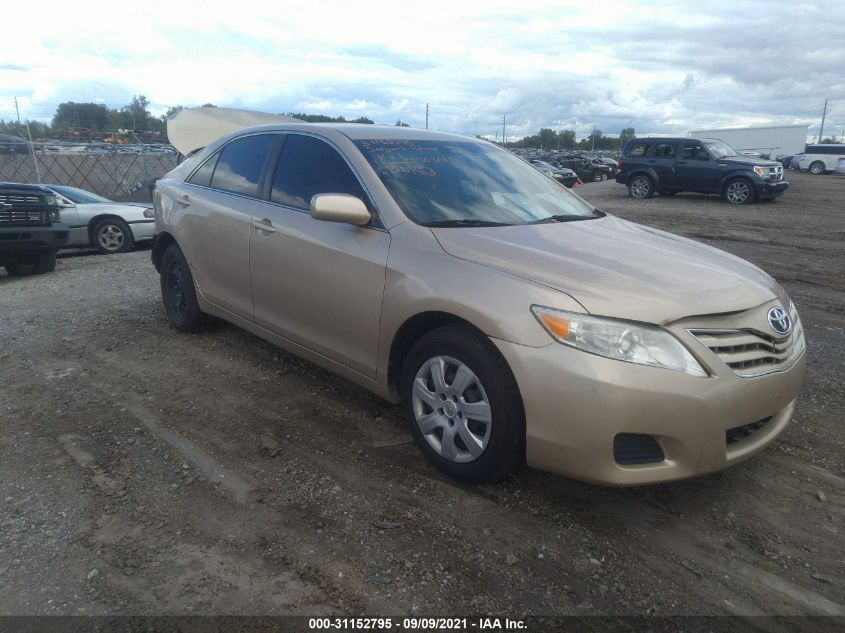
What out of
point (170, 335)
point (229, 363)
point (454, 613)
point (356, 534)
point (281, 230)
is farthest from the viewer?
point (170, 335)

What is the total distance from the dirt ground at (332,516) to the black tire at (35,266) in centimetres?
524

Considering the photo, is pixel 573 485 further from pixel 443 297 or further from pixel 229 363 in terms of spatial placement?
pixel 229 363

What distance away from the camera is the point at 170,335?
534 centimetres

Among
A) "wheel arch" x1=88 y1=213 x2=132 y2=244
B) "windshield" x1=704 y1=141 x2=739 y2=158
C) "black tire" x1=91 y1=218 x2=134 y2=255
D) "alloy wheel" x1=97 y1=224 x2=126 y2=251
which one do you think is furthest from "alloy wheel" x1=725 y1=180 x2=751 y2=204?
"wheel arch" x1=88 y1=213 x2=132 y2=244

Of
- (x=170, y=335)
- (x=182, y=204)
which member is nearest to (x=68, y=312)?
(x=170, y=335)

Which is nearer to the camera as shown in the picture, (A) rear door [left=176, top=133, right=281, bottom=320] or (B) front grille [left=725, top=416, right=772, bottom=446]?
(B) front grille [left=725, top=416, right=772, bottom=446]

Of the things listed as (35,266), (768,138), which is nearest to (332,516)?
(35,266)

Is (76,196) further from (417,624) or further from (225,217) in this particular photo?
(417,624)

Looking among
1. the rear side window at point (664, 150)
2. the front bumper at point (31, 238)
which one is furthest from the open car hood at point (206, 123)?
the rear side window at point (664, 150)

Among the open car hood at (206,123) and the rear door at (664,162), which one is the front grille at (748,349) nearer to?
the open car hood at (206,123)

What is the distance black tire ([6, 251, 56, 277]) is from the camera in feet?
29.2

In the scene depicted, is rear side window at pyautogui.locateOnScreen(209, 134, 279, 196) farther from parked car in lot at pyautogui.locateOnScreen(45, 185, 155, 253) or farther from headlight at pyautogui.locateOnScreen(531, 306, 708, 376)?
parked car in lot at pyautogui.locateOnScreen(45, 185, 155, 253)

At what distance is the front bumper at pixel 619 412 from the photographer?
8.09ft

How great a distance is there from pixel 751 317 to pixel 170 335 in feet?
14.4
